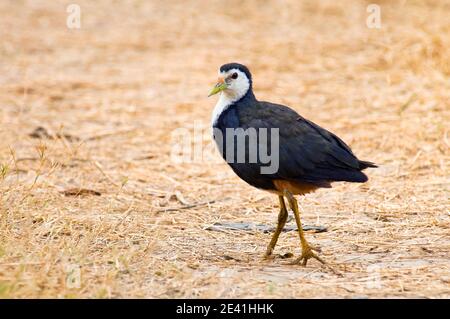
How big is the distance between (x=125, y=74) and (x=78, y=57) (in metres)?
1.05

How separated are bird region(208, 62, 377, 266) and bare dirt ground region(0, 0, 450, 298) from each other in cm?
49

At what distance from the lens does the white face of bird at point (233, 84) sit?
6531 millimetres

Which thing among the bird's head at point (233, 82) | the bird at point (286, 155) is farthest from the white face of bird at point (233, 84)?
the bird at point (286, 155)

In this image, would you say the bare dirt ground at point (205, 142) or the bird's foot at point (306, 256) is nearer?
the bare dirt ground at point (205, 142)

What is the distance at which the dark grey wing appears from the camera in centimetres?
608

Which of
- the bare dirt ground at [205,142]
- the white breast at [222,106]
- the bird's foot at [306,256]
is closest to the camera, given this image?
the bare dirt ground at [205,142]

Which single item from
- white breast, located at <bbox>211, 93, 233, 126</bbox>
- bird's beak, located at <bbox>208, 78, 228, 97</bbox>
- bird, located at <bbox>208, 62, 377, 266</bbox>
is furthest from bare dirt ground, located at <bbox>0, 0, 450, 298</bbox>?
bird's beak, located at <bbox>208, 78, 228, 97</bbox>

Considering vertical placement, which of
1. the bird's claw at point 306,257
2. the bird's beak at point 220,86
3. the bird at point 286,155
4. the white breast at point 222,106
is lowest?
the bird's claw at point 306,257

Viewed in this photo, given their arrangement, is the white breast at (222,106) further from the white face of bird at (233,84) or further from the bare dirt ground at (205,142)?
the bare dirt ground at (205,142)

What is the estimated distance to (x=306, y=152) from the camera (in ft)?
20.2

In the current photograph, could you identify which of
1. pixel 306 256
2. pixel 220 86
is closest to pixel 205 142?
pixel 220 86

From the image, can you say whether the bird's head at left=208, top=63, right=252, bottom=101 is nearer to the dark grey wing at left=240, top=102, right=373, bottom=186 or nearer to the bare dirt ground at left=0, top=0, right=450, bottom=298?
the dark grey wing at left=240, top=102, right=373, bottom=186

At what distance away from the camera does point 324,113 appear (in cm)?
1061
